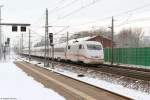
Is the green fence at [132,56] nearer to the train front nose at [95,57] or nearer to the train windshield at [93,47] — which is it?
the train windshield at [93,47]

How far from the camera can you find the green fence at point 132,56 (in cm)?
4244

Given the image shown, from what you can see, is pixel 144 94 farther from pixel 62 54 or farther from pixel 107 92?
pixel 62 54

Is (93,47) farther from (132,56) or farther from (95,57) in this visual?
(132,56)

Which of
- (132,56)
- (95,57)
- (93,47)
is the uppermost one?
(93,47)

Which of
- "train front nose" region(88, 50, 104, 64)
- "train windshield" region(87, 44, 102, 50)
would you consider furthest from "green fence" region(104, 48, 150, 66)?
"train front nose" region(88, 50, 104, 64)

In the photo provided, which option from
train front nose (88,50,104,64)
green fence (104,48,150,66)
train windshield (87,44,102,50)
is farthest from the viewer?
green fence (104,48,150,66)

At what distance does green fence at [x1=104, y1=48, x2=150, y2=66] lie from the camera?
42.4 m

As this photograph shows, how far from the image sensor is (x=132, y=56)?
4697 cm

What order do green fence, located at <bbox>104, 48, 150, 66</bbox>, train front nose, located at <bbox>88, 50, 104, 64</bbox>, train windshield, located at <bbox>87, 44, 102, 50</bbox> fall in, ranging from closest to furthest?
train front nose, located at <bbox>88, 50, 104, 64</bbox>, train windshield, located at <bbox>87, 44, 102, 50</bbox>, green fence, located at <bbox>104, 48, 150, 66</bbox>

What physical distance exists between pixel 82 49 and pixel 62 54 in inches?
525

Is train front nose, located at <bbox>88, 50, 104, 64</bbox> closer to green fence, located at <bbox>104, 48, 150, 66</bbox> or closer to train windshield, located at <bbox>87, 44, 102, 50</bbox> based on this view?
train windshield, located at <bbox>87, 44, 102, 50</bbox>

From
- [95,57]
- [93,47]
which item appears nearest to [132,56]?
[93,47]

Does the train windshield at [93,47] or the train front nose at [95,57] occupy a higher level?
the train windshield at [93,47]

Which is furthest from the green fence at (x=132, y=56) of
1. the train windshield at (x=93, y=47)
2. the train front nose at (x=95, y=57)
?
the train front nose at (x=95, y=57)
